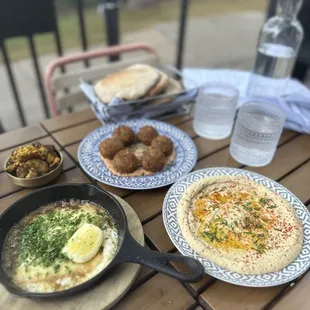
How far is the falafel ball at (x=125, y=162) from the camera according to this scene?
106 cm

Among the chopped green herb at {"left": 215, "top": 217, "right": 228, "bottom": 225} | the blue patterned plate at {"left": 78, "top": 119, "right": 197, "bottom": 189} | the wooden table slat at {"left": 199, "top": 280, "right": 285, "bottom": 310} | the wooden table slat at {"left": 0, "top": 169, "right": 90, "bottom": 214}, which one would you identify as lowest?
the wooden table slat at {"left": 0, "top": 169, "right": 90, "bottom": 214}

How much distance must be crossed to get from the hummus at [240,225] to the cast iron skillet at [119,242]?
4.4 inches

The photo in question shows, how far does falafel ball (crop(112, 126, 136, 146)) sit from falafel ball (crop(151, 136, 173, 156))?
0.10 metres

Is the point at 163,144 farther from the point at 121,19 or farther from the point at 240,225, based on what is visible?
the point at 121,19

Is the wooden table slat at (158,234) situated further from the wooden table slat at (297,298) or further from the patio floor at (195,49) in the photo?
the patio floor at (195,49)

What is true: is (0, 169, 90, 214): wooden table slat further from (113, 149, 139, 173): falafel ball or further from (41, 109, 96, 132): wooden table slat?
(41, 109, 96, 132): wooden table slat

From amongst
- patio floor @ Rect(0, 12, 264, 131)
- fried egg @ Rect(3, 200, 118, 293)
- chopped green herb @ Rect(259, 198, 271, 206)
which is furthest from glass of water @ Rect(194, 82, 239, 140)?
A: patio floor @ Rect(0, 12, 264, 131)

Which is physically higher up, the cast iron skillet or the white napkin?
the cast iron skillet

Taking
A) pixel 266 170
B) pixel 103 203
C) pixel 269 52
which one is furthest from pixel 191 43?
pixel 103 203

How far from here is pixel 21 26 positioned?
1769 mm

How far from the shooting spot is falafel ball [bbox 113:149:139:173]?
1059mm

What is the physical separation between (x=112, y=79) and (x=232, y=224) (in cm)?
88

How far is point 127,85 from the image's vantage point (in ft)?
4.53

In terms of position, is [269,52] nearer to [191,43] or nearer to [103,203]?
[103,203]
